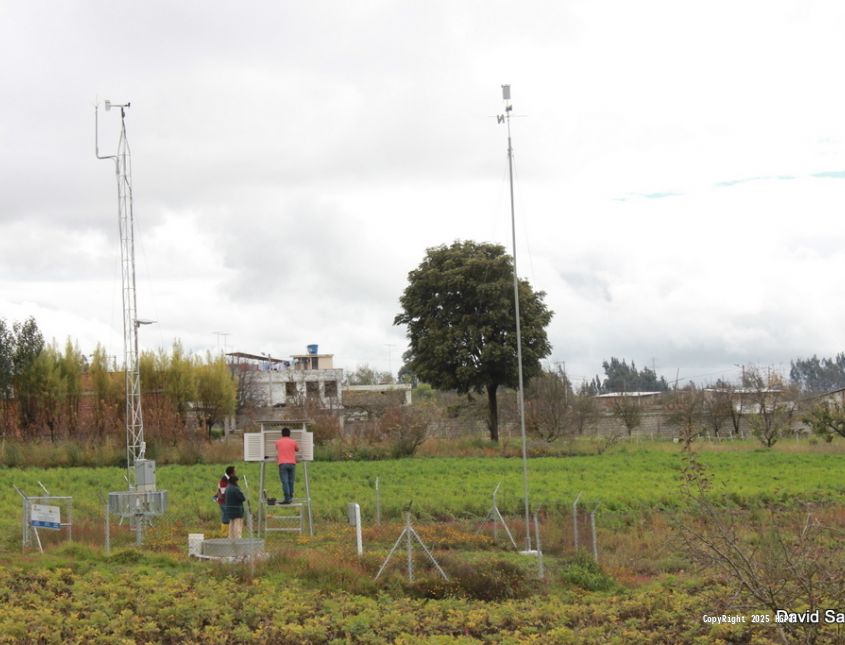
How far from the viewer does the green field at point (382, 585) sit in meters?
13.7

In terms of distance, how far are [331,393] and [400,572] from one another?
7649 cm

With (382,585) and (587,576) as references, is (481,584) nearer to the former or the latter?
(382,585)

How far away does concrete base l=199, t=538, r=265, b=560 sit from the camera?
19531 mm

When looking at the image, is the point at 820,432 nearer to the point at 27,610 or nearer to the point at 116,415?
the point at 116,415

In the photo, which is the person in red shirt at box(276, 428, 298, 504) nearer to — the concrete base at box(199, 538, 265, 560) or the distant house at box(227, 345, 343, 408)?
the concrete base at box(199, 538, 265, 560)

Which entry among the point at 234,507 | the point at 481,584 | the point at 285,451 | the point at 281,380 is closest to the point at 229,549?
the point at 234,507

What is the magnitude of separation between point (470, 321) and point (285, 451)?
32514 mm

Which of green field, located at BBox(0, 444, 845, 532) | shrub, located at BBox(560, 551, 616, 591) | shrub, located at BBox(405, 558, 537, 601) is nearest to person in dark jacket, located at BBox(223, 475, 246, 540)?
green field, located at BBox(0, 444, 845, 532)

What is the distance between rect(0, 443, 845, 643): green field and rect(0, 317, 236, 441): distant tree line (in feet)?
87.3

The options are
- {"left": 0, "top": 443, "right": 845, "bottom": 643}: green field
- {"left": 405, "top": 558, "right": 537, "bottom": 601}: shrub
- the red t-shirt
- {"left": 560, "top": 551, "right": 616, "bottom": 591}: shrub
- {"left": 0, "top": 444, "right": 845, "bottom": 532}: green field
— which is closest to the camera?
{"left": 0, "top": 443, "right": 845, "bottom": 643}: green field

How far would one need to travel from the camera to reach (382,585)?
56.7 feet

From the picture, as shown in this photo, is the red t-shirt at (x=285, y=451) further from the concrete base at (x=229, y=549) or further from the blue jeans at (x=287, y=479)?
the concrete base at (x=229, y=549)

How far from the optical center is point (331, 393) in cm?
9419

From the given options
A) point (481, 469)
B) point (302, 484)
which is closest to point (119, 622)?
point (302, 484)
